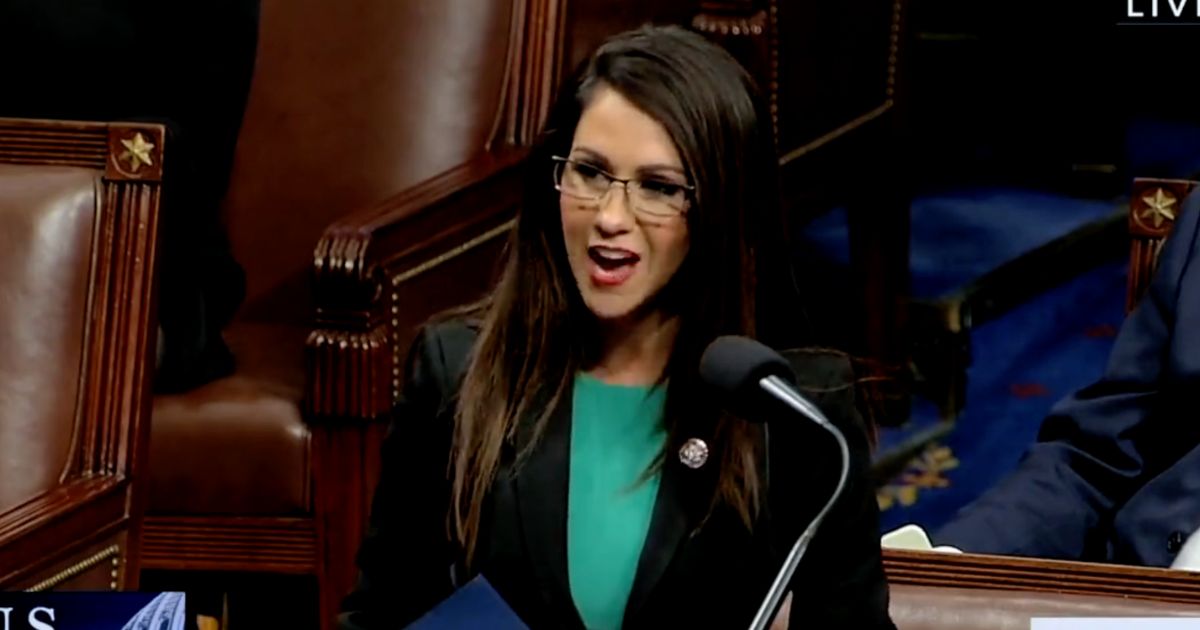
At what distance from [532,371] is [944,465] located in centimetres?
124

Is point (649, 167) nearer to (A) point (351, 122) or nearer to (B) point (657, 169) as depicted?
(B) point (657, 169)

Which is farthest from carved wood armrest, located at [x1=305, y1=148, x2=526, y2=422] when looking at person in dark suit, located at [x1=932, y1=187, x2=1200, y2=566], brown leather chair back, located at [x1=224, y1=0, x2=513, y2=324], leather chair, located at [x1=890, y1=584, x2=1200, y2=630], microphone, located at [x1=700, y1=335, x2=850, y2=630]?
microphone, located at [x1=700, y1=335, x2=850, y2=630]

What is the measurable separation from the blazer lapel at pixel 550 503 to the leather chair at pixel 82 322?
0.47 m

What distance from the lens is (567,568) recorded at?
1.17 m

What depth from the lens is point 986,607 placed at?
109cm

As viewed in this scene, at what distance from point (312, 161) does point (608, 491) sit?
1.09m

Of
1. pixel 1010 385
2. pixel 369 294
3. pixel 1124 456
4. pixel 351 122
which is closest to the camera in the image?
pixel 1124 456

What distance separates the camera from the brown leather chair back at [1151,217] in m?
1.64

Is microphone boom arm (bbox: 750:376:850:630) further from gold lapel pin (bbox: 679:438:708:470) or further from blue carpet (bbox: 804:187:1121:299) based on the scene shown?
blue carpet (bbox: 804:187:1121:299)

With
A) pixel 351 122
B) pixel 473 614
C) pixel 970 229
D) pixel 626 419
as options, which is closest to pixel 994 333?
pixel 970 229

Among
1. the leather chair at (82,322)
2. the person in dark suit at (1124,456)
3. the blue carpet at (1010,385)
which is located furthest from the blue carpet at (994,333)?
the leather chair at (82,322)

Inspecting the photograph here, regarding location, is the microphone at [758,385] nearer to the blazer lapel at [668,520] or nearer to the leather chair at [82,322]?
the blazer lapel at [668,520]

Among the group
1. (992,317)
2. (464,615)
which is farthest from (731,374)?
(992,317)

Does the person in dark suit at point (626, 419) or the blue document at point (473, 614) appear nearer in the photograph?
the blue document at point (473, 614)
